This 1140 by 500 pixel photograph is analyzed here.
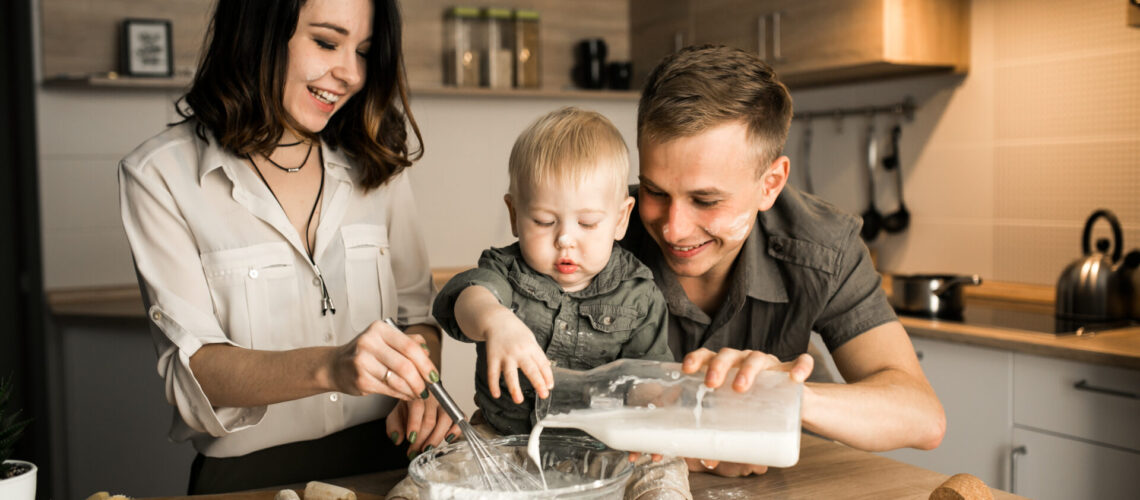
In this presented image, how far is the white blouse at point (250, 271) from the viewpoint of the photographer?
139cm

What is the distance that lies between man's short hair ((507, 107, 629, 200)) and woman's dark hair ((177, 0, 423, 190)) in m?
0.41

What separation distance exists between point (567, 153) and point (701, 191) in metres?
0.24

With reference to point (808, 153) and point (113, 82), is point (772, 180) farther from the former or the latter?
point (808, 153)

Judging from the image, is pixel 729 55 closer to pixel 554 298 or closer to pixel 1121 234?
pixel 554 298

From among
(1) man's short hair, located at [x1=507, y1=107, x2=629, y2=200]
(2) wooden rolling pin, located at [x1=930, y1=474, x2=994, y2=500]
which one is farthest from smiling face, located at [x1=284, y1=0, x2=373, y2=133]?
(2) wooden rolling pin, located at [x1=930, y1=474, x2=994, y2=500]

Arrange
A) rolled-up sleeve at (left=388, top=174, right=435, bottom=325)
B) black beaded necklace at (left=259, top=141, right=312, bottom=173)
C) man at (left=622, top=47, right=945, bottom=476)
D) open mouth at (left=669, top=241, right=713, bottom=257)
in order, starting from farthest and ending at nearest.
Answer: rolled-up sleeve at (left=388, top=174, right=435, bottom=325), black beaded necklace at (left=259, top=141, right=312, bottom=173), open mouth at (left=669, top=241, right=713, bottom=257), man at (left=622, top=47, right=945, bottom=476)

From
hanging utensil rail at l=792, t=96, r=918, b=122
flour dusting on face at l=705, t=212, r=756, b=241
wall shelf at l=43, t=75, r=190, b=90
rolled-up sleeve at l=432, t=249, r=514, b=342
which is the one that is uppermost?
wall shelf at l=43, t=75, r=190, b=90

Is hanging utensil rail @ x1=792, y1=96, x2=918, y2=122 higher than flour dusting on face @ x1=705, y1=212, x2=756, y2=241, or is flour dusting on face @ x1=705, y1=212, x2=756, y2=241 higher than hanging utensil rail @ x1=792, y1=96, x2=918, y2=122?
hanging utensil rail @ x1=792, y1=96, x2=918, y2=122

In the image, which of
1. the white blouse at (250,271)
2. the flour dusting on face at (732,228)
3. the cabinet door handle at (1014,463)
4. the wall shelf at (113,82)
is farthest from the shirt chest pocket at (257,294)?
the cabinet door handle at (1014,463)

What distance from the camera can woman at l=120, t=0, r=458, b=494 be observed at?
4.52 feet

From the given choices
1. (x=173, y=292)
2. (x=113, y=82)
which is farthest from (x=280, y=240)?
(x=113, y=82)

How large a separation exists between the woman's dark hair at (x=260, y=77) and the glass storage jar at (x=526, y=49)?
227 cm

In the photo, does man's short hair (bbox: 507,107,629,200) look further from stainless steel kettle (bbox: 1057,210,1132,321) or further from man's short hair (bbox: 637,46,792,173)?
stainless steel kettle (bbox: 1057,210,1132,321)

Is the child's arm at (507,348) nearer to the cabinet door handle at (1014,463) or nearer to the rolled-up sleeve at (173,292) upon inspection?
the rolled-up sleeve at (173,292)
